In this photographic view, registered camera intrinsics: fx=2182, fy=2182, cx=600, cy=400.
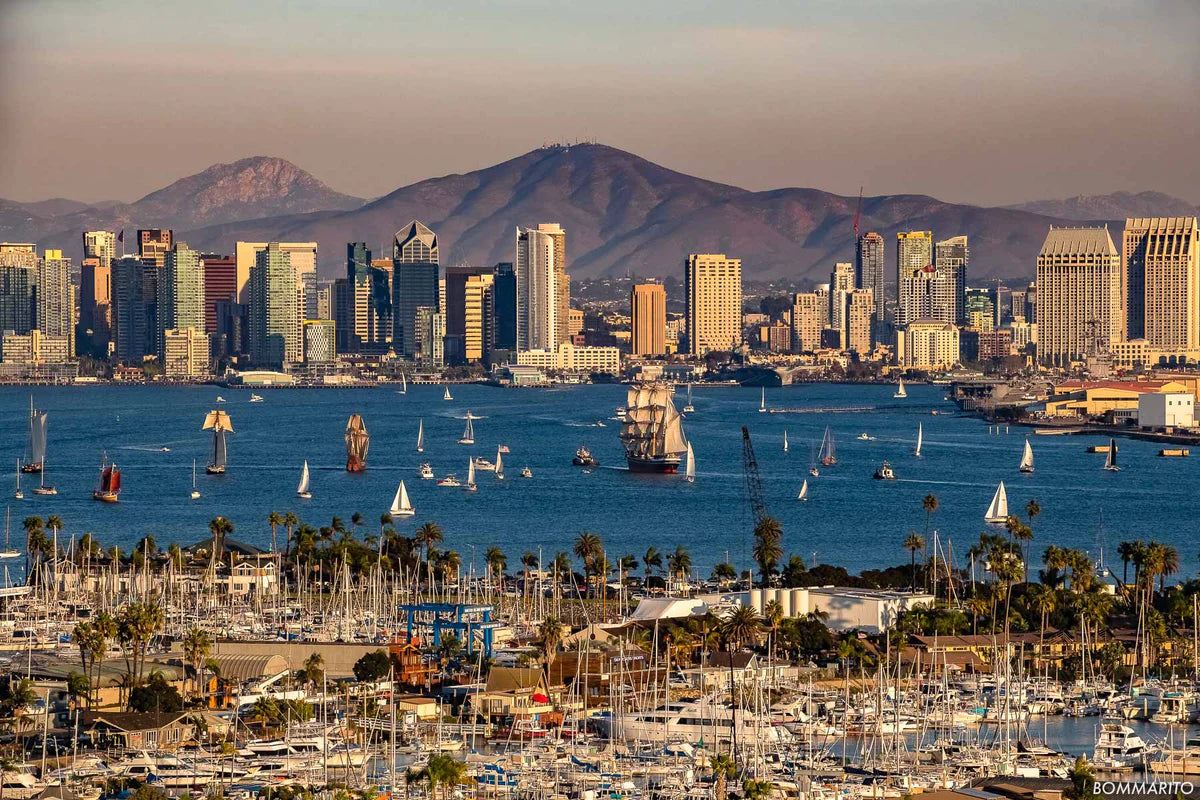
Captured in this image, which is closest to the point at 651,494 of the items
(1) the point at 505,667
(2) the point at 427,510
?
(2) the point at 427,510

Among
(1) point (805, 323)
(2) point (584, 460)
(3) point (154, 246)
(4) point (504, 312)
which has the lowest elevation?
(2) point (584, 460)

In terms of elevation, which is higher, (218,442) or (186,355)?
(186,355)

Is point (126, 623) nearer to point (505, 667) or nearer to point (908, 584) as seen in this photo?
point (505, 667)

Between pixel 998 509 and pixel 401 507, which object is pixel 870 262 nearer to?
pixel 401 507

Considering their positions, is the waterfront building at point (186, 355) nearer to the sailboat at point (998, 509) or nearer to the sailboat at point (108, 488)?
the sailboat at point (108, 488)

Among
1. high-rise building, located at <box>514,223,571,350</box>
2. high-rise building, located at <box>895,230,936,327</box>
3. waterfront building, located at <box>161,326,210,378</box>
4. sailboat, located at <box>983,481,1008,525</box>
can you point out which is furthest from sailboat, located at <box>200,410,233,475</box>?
high-rise building, located at <box>895,230,936,327</box>

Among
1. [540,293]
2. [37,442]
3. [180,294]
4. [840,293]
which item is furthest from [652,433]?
[840,293]
